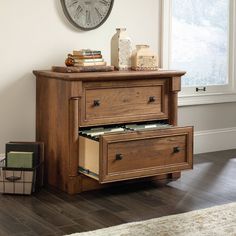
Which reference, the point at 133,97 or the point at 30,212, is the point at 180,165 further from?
the point at 30,212

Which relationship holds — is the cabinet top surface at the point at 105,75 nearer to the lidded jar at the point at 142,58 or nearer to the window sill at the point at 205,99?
the lidded jar at the point at 142,58

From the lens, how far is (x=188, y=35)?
15.7 ft

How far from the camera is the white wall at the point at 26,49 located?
392 cm

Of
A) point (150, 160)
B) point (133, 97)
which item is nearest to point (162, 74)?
point (133, 97)

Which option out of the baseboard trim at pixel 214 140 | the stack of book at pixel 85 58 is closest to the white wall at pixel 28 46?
the stack of book at pixel 85 58

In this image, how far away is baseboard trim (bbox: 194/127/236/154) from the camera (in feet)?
16.0

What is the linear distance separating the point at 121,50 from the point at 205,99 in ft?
3.71

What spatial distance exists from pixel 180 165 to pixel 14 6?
1.47 m

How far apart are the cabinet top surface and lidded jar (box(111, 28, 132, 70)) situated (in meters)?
0.19

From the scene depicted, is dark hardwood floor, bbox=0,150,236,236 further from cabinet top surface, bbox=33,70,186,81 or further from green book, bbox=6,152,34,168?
cabinet top surface, bbox=33,70,186,81

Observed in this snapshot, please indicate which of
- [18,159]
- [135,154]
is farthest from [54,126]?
[135,154]

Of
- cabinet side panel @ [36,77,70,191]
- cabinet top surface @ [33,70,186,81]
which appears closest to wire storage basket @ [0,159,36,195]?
cabinet side panel @ [36,77,70,191]

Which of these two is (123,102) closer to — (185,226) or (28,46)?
(28,46)

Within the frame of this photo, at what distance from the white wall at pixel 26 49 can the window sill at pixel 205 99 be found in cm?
93
